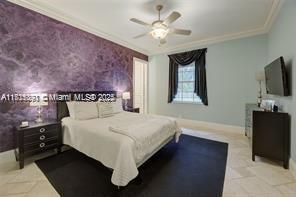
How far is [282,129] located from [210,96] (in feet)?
8.33

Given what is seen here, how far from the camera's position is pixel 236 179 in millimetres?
2168

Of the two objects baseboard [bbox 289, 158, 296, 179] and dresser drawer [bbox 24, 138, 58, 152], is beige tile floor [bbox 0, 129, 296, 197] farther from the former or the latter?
dresser drawer [bbox 24, 138, 58, 152]

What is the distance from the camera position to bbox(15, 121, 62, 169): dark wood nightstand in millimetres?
2443

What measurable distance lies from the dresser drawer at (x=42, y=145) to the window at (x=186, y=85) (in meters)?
4.16

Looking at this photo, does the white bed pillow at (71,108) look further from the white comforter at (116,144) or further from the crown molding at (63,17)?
the crown molding at (63,17)

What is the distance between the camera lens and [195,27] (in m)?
3.89

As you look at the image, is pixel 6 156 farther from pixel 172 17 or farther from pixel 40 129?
pixel 172 17

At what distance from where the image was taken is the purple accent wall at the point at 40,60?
2594mm

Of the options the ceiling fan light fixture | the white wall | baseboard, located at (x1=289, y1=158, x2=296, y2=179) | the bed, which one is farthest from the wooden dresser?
the ceiling fan light fixture

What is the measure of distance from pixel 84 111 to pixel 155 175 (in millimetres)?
2038

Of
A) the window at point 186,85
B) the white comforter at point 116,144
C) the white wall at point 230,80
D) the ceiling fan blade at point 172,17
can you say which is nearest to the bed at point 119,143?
the white comforter at point 116,144

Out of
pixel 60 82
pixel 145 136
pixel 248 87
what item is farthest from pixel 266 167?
pixel 60 82

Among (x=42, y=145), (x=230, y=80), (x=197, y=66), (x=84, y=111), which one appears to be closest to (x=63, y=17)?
(x=84, y=111)

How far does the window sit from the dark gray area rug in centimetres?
246
